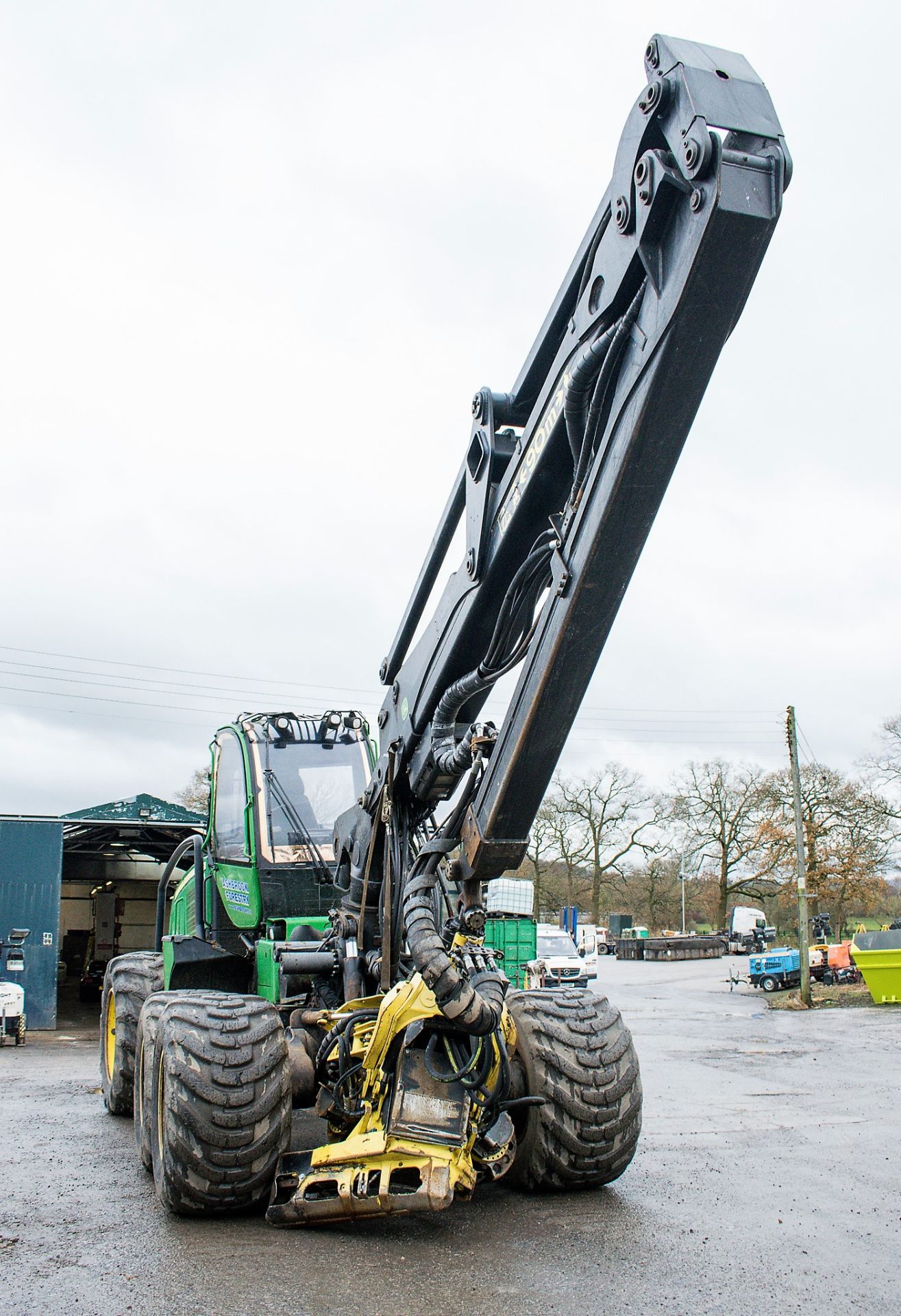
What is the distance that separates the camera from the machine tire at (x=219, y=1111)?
15.8 feet

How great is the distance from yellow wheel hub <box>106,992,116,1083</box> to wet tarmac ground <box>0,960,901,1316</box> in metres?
0.44

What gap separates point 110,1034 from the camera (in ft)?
29.3

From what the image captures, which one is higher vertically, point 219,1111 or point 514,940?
point 219,1111

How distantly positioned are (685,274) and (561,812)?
57381mm

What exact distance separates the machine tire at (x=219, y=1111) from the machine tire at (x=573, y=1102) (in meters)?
1.24

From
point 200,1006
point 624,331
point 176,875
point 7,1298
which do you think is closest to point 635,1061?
point 200,1006

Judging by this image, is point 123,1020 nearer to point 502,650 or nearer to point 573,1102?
point 573,1102

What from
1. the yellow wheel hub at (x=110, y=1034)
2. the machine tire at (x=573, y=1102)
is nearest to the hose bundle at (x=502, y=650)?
the machine tire at (x=573, y=1102)

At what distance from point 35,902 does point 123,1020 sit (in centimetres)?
982

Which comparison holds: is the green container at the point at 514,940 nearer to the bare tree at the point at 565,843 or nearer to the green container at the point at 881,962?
the green container at the point at 881,962

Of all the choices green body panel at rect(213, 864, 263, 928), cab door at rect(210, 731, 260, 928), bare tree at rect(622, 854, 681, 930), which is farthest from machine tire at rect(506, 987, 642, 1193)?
bare tree at rect(622, 854, 681, 930)

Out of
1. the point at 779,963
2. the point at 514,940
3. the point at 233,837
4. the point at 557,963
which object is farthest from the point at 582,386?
the point at 779,963

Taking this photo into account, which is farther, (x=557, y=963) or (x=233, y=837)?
(x=557, y=963)

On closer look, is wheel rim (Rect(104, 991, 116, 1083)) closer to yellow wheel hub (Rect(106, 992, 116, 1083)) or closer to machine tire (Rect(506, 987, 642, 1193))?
yellow wheel hub (Rect(106, 992, 116, 1083))
